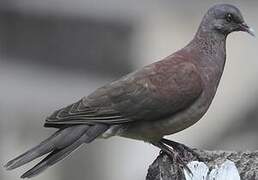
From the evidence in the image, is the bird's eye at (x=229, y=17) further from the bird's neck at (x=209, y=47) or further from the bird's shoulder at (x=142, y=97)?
the bird's shoulder at (x=142, y=97)

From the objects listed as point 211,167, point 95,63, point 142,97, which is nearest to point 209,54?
point 142,97

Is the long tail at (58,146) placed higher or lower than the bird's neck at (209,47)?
lower

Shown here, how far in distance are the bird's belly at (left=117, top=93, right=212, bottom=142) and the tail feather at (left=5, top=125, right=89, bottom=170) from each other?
27 centimetres

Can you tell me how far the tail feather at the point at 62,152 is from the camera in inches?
203

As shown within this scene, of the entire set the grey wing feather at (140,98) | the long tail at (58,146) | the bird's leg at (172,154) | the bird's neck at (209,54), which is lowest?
the bird's leg at (172,154)

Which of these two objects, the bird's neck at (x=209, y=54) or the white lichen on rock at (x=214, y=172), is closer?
the white lichen on rock at (x=214, y=172)

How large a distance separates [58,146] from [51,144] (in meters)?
0.04

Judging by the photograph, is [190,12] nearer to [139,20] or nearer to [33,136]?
[139,20]

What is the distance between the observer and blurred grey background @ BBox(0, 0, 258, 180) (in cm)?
961

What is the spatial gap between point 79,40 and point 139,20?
2.07 feet

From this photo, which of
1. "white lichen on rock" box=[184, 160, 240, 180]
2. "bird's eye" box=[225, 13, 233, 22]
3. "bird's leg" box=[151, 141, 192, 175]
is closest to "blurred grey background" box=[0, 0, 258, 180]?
"bird's eye" box=[225, 13, 233, 22]

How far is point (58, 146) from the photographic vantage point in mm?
5281

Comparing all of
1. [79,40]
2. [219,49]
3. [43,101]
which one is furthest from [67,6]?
[219,49]

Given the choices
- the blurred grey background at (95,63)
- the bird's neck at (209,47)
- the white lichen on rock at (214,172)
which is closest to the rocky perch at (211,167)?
the white lichen on rock at (214,172)
